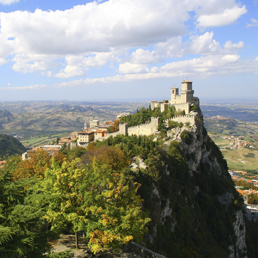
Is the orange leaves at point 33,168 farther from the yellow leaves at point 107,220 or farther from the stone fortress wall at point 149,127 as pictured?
the stone fortress wall at point 149,127

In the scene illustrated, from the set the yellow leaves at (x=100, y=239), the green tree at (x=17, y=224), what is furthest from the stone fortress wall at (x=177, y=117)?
the green tree at (x=17, y=224)

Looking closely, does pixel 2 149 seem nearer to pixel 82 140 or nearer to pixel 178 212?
pixel 82 140

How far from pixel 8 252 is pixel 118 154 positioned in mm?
26748

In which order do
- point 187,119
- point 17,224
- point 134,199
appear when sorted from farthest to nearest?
1. point 187,119
2. point 134,199
3. point 17,224

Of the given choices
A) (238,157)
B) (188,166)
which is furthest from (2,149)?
(238,157)

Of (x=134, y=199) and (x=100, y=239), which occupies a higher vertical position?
(x=134, y=199)

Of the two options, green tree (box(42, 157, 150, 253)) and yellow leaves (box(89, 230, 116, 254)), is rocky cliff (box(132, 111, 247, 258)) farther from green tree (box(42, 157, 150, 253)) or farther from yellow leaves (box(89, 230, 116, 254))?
yellow leaves (box(89, 230, 116, 254))

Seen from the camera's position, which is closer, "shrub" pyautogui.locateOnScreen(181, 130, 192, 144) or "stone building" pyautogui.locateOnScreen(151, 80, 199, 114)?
"shrub" pyautogui.locateOnScreen(181, 130, 192, 144)

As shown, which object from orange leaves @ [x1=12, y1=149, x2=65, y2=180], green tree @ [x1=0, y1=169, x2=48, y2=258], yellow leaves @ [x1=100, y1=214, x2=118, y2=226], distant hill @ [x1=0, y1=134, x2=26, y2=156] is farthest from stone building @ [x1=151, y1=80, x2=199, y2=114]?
distant hill @ [x1=0, y1=134, x2=26, y2=156]

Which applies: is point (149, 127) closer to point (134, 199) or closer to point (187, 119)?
point (187, 119)

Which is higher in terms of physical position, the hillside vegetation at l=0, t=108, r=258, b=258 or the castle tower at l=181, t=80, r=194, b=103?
the castle tower at l=181, t=80, r=194, b=103

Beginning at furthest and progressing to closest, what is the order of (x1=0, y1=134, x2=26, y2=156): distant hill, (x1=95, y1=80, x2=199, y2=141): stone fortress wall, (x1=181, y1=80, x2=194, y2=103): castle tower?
(x1=0, y1=134, x2=26, y2=156): distant hill → (x1=181, y1=80, x2=194, y2=103): castle tower → (x1=95, y1=80, x2=199, y2=141): stone fortress wall

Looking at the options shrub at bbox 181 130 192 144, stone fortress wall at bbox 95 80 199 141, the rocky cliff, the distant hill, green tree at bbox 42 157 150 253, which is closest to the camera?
green tree at bbox 42 157 150 253

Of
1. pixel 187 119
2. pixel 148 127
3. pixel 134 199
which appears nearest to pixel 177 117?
pixel 187 119
